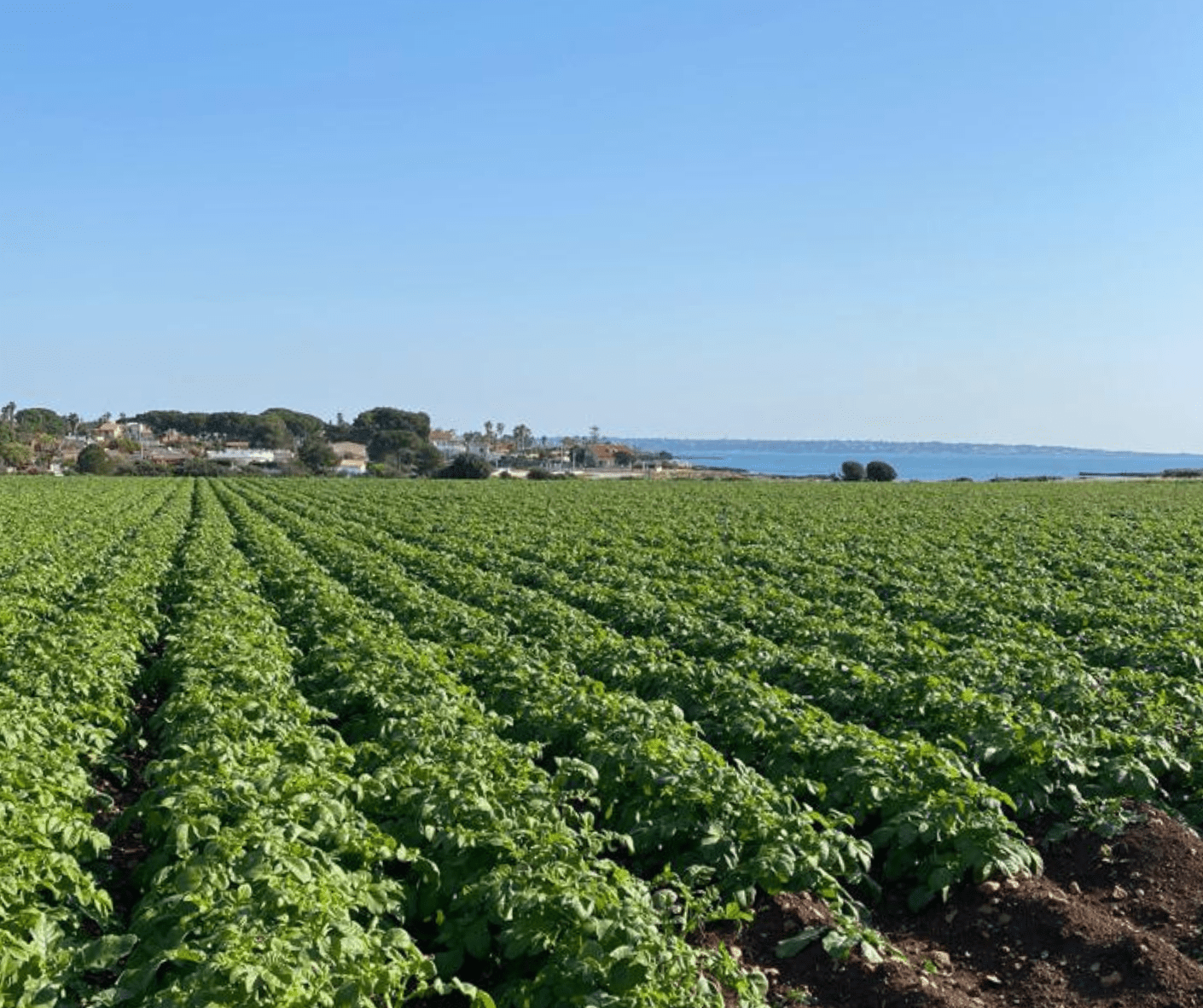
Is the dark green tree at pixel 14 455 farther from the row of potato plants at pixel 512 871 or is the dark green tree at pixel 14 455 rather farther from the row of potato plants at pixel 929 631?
the row of potato plants at pixel 512 871

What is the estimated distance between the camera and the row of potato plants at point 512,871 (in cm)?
493

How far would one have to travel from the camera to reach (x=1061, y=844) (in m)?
7.57

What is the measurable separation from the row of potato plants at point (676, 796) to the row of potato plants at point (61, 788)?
3.26 metres

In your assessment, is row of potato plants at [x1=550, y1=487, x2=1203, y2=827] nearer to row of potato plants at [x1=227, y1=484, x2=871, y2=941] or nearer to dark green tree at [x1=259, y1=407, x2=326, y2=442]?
row of potato plants at [x1=227, y1=484, x2=871, y2=941]

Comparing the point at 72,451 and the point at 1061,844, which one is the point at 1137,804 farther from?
the point at 72,451

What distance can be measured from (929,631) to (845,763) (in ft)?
22.1

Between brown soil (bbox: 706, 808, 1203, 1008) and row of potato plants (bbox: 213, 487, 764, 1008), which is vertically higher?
row of potato plants (bbox: 213, 487, 764, 1008)

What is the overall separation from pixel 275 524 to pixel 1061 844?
3151cm

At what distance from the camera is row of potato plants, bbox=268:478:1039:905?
269 inches

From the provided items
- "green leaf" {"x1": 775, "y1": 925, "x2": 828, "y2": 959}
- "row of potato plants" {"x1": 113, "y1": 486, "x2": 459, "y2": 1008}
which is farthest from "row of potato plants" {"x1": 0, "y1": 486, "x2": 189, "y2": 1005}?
"green leaf" {"x1": 775, "y1": 925, "x2": 828, "y2": 959}

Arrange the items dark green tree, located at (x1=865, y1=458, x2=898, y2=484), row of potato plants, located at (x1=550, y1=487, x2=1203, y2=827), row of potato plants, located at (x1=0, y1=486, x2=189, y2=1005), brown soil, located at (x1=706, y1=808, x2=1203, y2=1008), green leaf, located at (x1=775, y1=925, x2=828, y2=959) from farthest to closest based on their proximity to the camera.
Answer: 1. dark green tree, located at (x1=865, y1=458, x2=898, y2=484)
2. row of potato plants, located at (x1=550, y1=487, x2=1203, y2=827)
3. green leaf, located at (x1=775, y1=925, x2=828, y2=959)
4. brown soil, located at (x1=706, y1=808, x2=1203, y2=1008)
5. row of potato plants, located at (x1=0, y1=486, x2=189, y2=1005)

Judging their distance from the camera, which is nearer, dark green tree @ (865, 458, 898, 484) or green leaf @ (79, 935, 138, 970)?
green leaf @ (79, 935, 138, 970)

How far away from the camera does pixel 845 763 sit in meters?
7.99

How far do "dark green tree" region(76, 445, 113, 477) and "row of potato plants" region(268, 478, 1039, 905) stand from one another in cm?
10852
